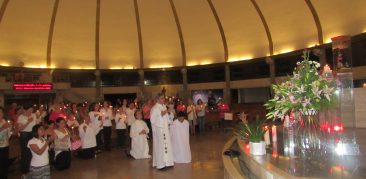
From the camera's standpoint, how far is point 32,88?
17.7m

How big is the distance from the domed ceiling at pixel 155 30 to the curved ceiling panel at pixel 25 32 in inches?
1.9

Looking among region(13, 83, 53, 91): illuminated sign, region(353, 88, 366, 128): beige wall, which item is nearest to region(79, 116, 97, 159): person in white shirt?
region(353, 88, 366, 128): beige wall

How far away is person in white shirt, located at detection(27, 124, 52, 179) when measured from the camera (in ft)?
19.7

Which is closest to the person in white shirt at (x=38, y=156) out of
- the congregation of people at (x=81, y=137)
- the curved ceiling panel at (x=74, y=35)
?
the congregation of people at (x=81, y=137)

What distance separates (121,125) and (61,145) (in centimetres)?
314

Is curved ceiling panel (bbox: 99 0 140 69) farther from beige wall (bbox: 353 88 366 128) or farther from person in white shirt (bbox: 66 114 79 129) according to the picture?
beige wall (bbox: 353 88 366 128)

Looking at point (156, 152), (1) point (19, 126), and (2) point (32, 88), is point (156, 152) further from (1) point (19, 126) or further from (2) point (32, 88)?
(2) point (32, 88)

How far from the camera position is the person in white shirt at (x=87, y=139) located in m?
9.51

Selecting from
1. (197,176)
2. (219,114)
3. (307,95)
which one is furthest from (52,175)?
(219,114)

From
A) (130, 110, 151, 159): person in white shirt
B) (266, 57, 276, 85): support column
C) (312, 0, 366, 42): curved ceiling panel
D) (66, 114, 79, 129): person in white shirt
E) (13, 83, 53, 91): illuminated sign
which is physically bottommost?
(130, 110, 151, 159): person in white shirt

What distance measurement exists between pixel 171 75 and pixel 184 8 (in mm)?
4669

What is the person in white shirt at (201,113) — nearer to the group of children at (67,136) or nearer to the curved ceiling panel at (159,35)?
the group of children at (67,136)

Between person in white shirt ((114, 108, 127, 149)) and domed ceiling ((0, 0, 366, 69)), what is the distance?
9.60m

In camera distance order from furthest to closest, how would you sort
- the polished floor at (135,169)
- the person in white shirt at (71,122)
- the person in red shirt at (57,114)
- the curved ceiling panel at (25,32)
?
the curved ceiling panel at (25,32), the person in white shirt at (71,122), the person in red shirt at (57,114), the polished floor at (135,169)
